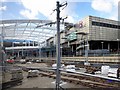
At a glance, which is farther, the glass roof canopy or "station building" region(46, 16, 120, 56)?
"station building" region(46, 16, 120, 56)

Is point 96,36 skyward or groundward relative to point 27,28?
groundward

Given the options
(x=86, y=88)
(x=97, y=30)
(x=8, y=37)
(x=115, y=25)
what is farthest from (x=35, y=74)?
(x=8, y=37)

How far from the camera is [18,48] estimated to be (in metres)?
65.1

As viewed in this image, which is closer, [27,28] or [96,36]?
[96,36]

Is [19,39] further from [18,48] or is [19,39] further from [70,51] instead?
[70,51]

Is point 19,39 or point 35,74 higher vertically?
point 19,39

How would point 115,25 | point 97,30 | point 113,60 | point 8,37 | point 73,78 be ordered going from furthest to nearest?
point 8,37 < point 115,25 < point 97,30 < point 113,60 < point 73,78

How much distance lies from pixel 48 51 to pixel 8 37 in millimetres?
15061

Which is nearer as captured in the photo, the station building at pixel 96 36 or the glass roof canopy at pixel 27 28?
the glass roof canopy at pixel 27 28

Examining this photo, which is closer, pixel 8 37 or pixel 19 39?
pixel 8 37

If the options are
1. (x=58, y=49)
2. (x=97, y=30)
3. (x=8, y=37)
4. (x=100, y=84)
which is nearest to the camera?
(x=58, y=49)

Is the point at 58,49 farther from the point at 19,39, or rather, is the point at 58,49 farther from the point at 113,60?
the point at 19,39

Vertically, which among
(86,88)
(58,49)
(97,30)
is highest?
(97,30)

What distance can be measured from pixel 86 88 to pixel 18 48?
2289 inches
